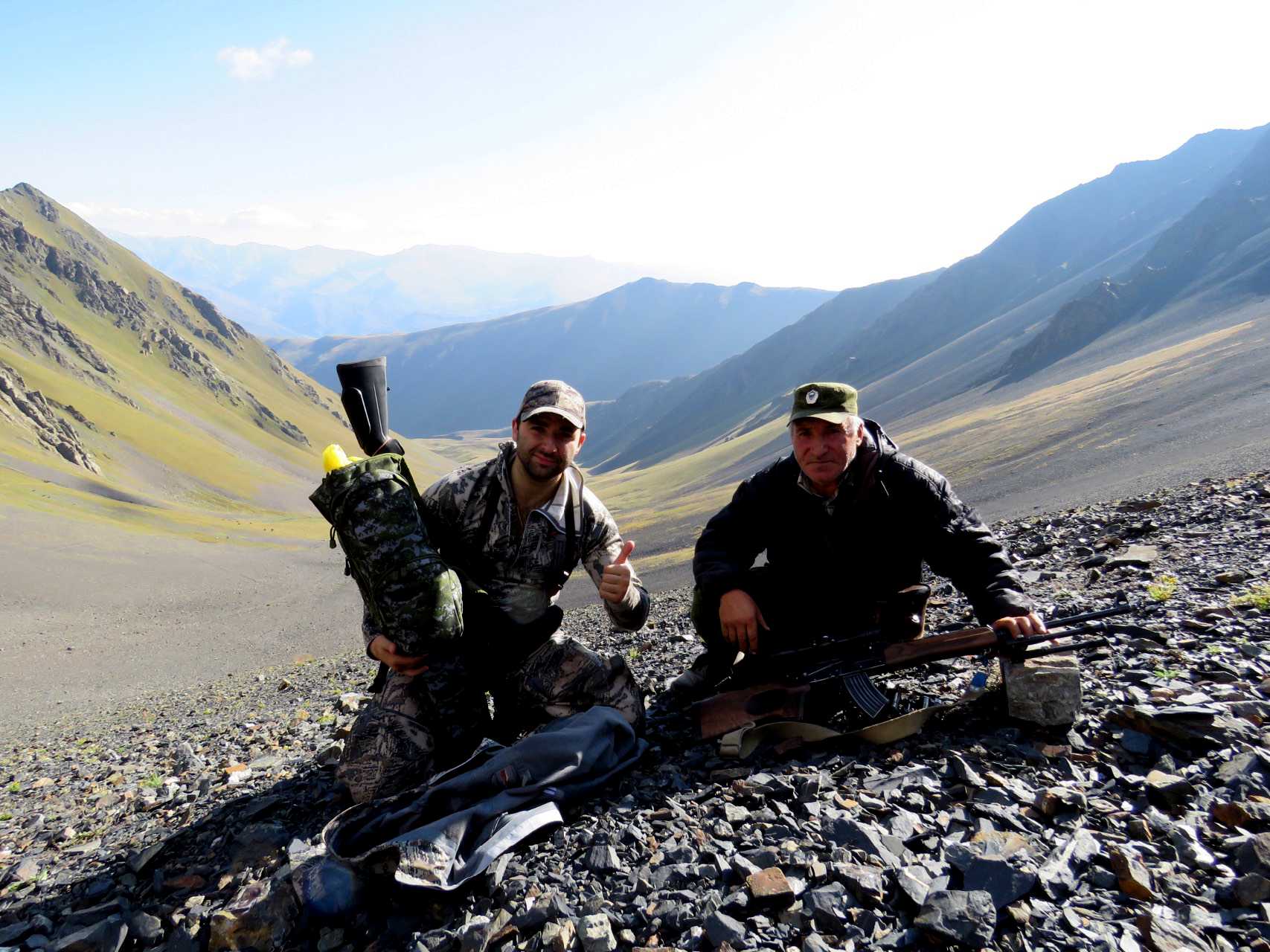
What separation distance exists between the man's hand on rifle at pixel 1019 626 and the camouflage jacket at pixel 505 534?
2.63 m

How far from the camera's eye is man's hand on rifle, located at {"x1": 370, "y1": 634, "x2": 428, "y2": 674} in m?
5.34

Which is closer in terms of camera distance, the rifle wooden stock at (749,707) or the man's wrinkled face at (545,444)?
the rifle wooden stock at (749,707)

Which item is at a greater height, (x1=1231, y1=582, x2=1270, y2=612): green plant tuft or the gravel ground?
the gravel ground

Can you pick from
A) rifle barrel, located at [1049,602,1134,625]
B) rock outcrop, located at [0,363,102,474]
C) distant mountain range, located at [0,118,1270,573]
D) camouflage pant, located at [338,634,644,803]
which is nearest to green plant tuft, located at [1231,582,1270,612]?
rifle barrel, located at [1049,602,1134,625]

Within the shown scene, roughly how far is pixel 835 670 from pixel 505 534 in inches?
112

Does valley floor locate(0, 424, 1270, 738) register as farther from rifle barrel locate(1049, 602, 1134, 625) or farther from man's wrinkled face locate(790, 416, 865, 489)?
rifle barrel locate(1049, 602, 1134, 625)

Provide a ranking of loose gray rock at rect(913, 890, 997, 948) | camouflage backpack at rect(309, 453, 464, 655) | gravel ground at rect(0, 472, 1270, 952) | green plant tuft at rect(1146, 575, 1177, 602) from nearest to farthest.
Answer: loose gray rock at rect(913, 890, 997, 948) → gravel ground at rect(0, 472, 1270, 952) → camouflage backpack at rect(309, 453, 464, 655) → green plant tuft at rect(1146, 575, 1177, 602)

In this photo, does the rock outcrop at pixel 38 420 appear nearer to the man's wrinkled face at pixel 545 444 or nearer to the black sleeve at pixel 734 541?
the man's wrinkled face at pixel 545 444

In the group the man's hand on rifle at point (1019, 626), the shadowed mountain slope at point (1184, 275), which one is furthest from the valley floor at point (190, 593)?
the shadowed mountain slope at point (1184, 275)

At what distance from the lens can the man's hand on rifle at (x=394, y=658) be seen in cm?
534

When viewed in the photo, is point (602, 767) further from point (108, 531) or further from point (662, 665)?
point (108, 531)

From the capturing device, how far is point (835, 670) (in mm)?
5477

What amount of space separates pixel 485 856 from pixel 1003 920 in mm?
2553

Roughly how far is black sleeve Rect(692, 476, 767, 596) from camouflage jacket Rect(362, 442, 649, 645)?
57 cm
